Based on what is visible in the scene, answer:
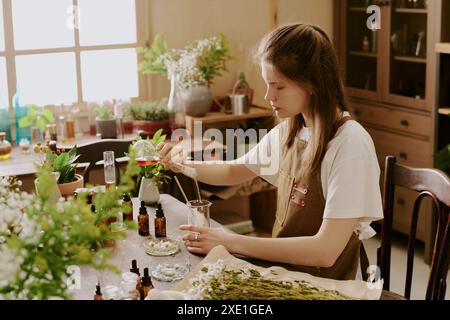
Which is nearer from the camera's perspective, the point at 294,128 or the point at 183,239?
the point at 183,239

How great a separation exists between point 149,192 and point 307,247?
2.40 ft

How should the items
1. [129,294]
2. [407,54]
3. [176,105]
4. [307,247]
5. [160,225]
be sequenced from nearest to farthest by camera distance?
[129,294] < [307,247] < [160,225] < [176,105] < [407,54]

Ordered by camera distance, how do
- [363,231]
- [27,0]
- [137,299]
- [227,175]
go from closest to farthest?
1. [137,299]
2. [363,231]
3. [227,175]
4. [27,0]

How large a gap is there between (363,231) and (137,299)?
2.65ft

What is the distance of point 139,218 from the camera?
208 cm

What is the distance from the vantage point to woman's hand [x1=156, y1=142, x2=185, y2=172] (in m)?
2.20

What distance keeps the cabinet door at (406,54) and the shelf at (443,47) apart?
0.61 ft

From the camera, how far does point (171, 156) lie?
7.25ft

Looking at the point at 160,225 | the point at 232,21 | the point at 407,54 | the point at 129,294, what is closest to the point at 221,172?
the point at 160,225

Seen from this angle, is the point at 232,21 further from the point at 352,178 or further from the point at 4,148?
Result: the point at 352,178

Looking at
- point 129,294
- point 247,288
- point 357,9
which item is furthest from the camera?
point 357,9

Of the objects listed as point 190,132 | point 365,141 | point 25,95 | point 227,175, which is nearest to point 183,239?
point 227,175

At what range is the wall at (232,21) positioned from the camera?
400 centimetres
